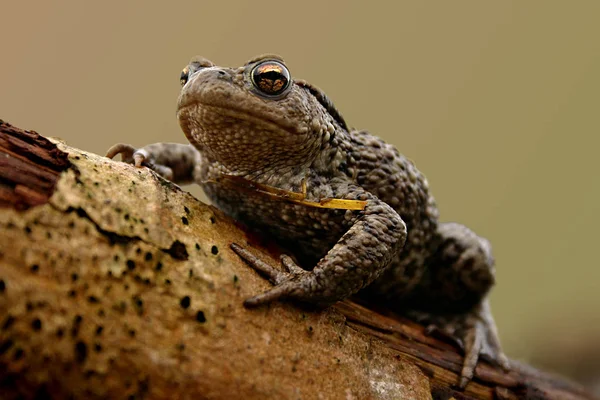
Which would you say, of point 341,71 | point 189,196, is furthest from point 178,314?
point 341,71

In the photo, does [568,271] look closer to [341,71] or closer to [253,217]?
[341,71]

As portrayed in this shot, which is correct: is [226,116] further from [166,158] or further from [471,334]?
[471,334]

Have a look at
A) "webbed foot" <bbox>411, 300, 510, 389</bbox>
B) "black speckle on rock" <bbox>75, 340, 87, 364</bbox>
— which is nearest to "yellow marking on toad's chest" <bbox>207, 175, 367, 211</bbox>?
"webbed foot" <bbox>411, 300, 510, 389</bbox>

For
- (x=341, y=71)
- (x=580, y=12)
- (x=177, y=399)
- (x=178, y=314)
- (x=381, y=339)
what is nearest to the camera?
(x=177, y=399)

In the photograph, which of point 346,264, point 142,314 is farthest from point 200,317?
point 346,264

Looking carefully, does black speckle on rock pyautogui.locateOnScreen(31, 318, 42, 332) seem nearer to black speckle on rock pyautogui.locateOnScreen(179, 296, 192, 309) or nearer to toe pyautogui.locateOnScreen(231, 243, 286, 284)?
black speckle on rock pyautogui.locateOnScreen(179, 296, 192, 309)

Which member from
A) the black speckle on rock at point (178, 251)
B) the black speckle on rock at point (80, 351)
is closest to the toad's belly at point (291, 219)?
the black speckle on rock at point (178, 251)
